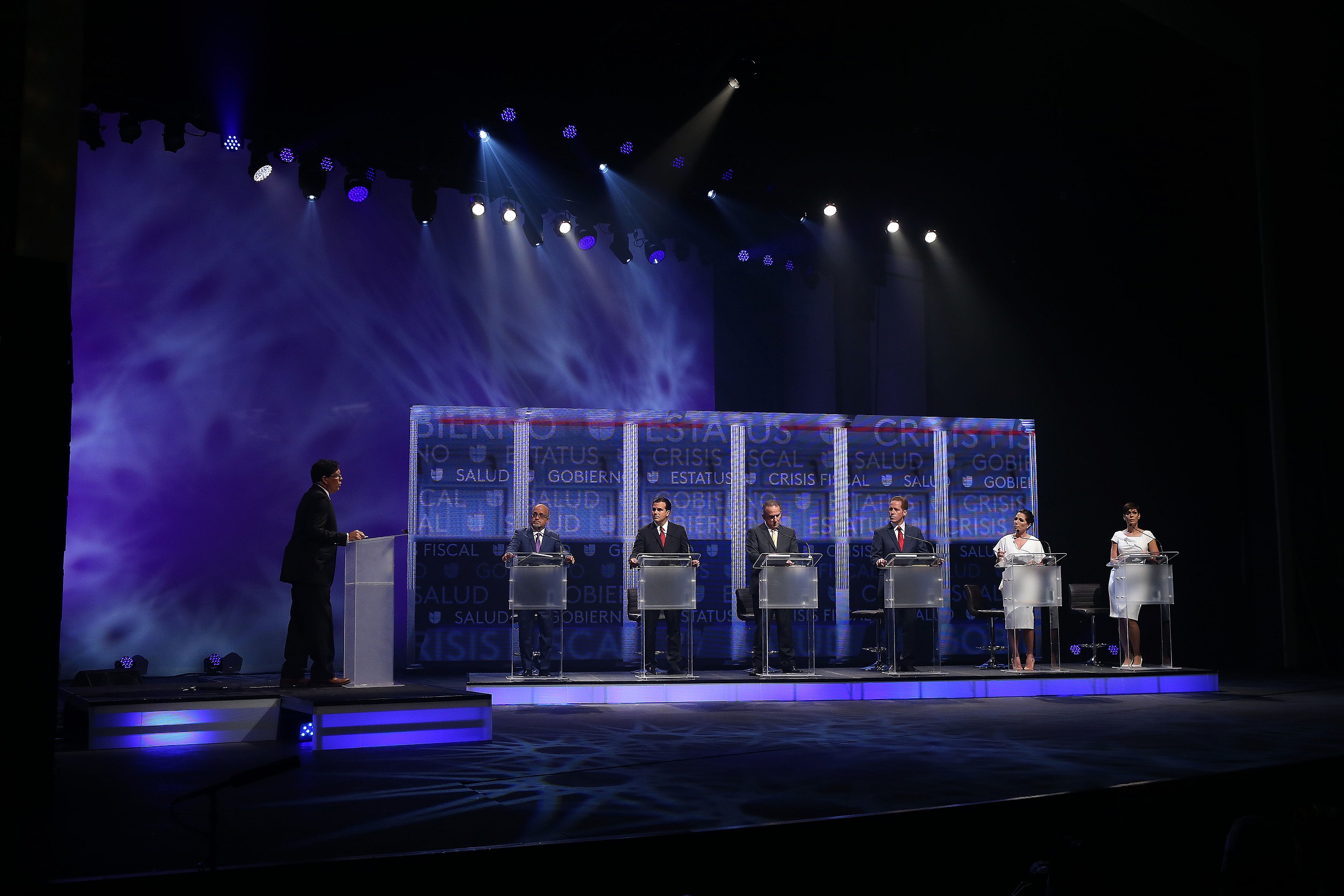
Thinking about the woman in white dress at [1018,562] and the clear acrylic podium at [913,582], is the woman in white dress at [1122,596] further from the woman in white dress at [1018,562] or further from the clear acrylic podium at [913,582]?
the clear acrylic podium at [913,582]

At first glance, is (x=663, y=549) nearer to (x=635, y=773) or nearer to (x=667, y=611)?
(x=667, y=611)

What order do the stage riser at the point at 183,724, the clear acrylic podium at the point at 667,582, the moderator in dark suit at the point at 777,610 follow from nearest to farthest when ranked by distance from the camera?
1. the stage riser at the point at 183,724
2. the clear acrylic podium at the point at 667,582
3. the moderator in dark suit at the point at 777,610

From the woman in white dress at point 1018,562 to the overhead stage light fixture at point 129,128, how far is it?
8642 millimetres

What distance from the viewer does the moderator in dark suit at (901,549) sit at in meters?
10.2

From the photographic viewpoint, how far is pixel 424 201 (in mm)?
10984

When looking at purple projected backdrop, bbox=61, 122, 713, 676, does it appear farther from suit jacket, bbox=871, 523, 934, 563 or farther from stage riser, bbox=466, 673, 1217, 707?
suit jacket, bbox=871, 523, 934, 563

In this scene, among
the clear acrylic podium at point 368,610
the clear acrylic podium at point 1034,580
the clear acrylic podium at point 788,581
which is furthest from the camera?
the clear acrylic podium at point 1034,580

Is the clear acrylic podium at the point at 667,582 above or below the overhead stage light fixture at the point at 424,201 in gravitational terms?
below

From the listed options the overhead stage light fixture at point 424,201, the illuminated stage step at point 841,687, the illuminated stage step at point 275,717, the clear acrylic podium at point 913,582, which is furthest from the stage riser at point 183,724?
the overhead stage light fixture at point 424,201

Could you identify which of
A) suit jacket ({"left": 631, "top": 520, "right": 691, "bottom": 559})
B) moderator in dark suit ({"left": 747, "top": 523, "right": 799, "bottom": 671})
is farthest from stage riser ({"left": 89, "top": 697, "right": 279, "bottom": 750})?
moderator in dark suit ({"left": 747, "top": 523, "right": 799, "bottom": 671})

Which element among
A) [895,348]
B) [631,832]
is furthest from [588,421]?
[631,832]

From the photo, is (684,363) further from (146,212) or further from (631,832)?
(631,832)

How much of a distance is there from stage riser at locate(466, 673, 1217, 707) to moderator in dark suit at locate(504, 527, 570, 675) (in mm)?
740

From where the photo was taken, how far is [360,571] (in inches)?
296
